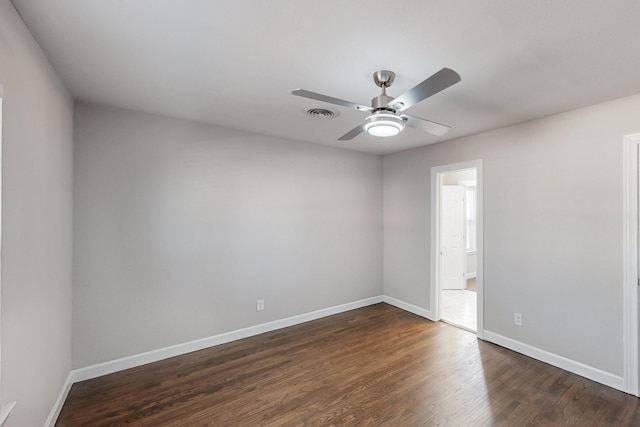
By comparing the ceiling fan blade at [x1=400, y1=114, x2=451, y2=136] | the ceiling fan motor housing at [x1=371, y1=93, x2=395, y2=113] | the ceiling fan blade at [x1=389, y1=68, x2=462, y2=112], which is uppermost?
the ceiling fan motor housing at [x1=371, y1=93, x2=395, y2=113]

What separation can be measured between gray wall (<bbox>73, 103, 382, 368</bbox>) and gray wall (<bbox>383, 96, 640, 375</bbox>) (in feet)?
6.24

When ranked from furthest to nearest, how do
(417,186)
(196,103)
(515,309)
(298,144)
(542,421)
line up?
(417,186) → (298,144) → (515,309) → (196,103) → (542,421)

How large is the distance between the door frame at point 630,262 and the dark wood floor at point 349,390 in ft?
0.72

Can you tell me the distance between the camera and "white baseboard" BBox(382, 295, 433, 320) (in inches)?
154

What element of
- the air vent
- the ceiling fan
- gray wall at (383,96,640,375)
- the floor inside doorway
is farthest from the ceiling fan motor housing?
the floor inside doorway

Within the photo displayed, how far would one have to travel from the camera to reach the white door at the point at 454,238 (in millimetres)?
5480

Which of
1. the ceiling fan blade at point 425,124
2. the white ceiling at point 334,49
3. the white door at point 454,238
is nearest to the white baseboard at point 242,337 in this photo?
the white door at point 454,238

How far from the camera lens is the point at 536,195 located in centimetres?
286

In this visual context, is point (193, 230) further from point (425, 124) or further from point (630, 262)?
point (630, 262)

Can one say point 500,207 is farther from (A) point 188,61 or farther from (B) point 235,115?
(A) point 188,61

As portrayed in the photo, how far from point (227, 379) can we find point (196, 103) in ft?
8.17

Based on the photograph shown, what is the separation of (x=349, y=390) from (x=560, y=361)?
2085 mm

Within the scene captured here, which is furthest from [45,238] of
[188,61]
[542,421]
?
[542,421]

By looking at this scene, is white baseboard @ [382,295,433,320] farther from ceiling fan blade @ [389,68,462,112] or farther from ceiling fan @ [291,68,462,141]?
ceiling fan blade @ [389,68,462,112]
